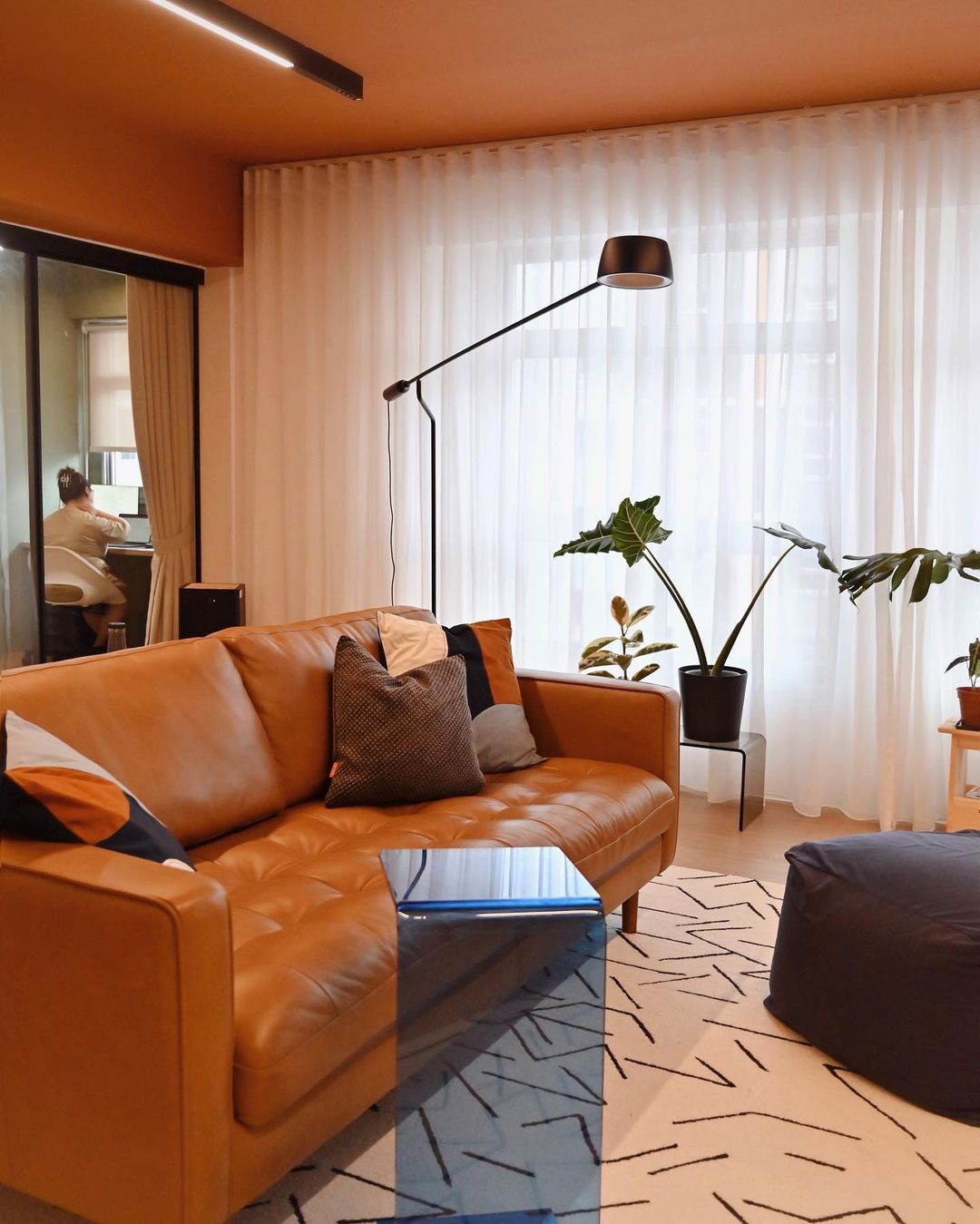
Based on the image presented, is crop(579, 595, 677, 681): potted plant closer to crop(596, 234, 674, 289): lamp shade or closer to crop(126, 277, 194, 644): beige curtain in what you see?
crop(596, 234, 674, 289): lamp shade

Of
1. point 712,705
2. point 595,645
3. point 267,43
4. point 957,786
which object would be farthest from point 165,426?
point 957,786

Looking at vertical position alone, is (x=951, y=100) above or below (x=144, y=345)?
above

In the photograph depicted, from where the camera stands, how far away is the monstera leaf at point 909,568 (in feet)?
12.4

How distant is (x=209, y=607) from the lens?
5344mm

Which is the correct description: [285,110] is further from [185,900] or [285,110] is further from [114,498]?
[185,900]

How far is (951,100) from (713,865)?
279 centimetres

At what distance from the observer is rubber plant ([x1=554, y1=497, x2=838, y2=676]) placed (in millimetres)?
4219

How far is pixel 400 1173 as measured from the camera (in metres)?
1.91

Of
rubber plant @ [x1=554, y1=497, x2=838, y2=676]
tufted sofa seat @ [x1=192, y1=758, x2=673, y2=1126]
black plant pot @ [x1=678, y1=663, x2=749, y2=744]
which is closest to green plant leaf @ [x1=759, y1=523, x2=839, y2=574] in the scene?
rubber plant @ [x1=554, y1=497, x2=838, y2=676]

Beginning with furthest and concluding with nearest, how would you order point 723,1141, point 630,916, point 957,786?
1. point 957,786
2. point 630,916
3. point 723,1141

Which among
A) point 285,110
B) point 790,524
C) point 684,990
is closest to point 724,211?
point 790,524

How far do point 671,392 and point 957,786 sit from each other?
180 cm

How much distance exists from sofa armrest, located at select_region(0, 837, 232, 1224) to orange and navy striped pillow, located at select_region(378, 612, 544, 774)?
4.91 ft

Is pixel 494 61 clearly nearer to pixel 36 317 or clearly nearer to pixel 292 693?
pixel 36 317
